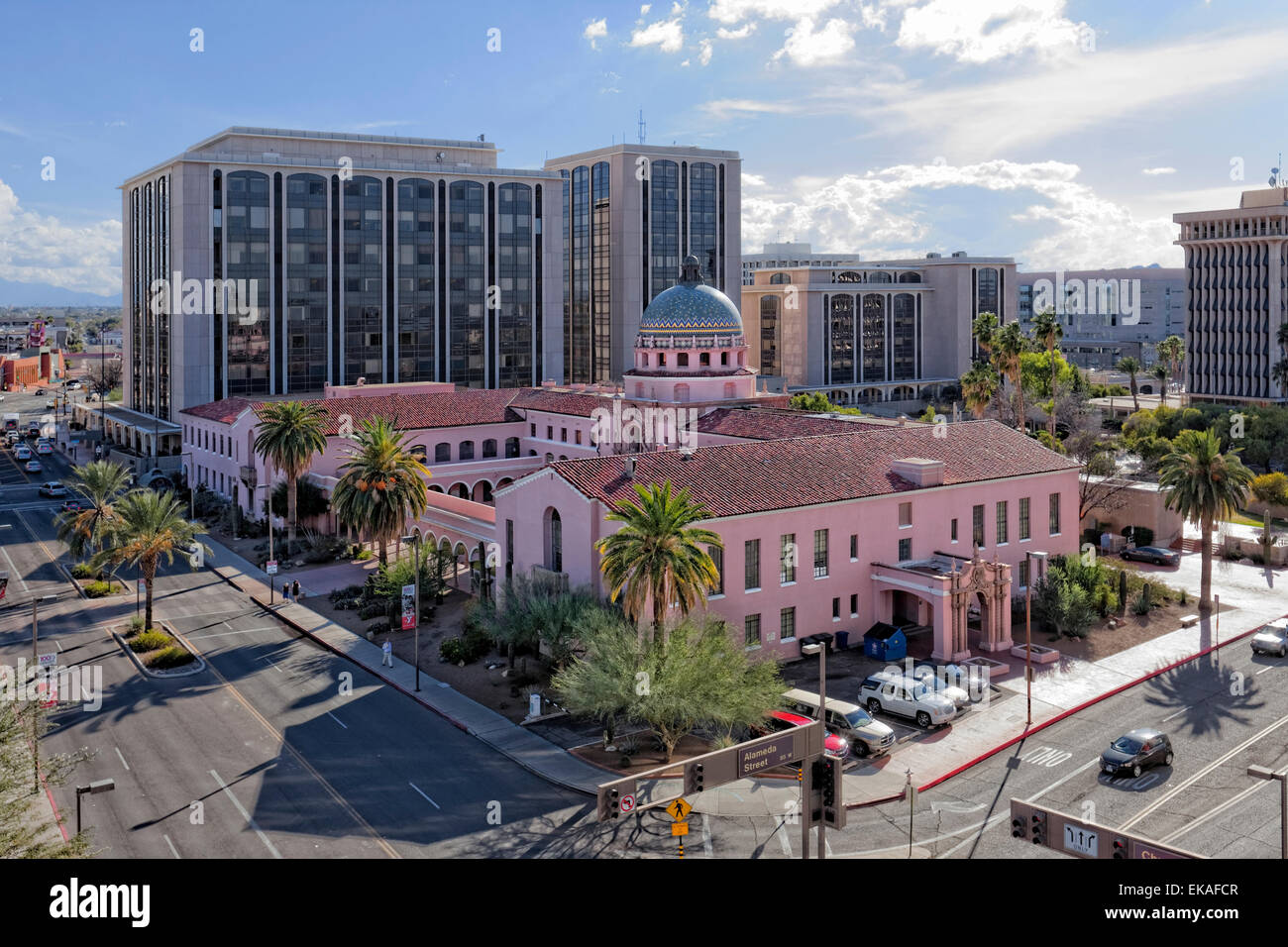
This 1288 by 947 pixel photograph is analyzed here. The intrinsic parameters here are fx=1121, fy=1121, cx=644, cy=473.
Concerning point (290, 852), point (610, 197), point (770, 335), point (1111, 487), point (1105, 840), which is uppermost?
point (610, 197)

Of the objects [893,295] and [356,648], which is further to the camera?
[893,295]

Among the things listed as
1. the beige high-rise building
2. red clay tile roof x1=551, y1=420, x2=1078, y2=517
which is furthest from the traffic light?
the beige high-rise building

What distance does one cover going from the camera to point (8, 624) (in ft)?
178

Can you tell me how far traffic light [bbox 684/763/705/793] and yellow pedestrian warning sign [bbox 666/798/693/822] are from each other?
22.4 ft

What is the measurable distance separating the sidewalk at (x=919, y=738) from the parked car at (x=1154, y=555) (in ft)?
31.0

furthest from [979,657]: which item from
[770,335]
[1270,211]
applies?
[770,335]

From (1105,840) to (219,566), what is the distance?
5644cm

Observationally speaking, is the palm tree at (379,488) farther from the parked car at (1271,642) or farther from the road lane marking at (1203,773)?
the parked car at (1271,642)

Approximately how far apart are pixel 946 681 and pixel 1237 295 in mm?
103577

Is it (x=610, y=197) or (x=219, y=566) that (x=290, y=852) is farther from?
(x=610, y=197)

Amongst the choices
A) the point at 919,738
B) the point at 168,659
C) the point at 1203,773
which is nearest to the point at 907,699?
the point at 919,738

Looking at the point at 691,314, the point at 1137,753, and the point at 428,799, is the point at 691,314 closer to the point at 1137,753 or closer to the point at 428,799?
the point at 1137,753

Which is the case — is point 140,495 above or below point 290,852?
above
